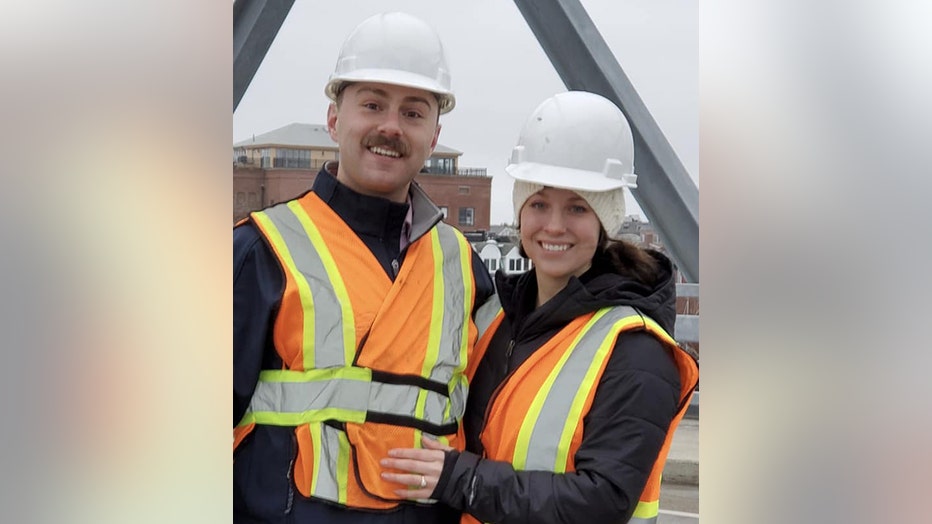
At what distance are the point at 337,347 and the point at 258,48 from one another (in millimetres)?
2678

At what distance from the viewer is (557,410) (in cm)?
178

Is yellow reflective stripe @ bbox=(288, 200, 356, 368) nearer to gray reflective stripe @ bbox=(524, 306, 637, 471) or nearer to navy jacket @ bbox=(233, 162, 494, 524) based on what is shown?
navy jacket @ bbox=(233, 162, 494, 524)

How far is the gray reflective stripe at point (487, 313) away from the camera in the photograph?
81.8 inches

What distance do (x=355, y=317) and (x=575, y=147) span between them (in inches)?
25.0

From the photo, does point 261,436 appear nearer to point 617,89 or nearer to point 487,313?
point 487,313

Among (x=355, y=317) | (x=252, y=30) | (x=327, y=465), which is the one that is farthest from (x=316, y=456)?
(x=252, y=30)

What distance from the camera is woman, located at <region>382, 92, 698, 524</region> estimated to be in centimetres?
174

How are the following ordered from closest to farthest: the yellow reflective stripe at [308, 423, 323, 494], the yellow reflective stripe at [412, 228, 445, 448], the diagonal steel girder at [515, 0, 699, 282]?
the yellow reflective stripe at [308, 423, 323, 494]
the yellow reflective stripe at [412, 228, 445, 448]
the diagonal steel girder at [515, 0, 699, 282]

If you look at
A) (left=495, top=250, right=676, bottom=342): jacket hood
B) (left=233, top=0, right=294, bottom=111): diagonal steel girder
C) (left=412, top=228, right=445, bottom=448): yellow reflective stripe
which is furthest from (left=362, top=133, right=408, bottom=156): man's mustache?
(left=233, top=0, right=294, bottom=111): diagonal steel girder

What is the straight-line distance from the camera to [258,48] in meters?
4.04

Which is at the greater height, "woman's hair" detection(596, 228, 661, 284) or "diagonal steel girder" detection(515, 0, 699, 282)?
"diagonal steel girder" detection(515, 0, 699, 282)

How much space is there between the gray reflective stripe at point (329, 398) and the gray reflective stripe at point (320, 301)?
0.05 m

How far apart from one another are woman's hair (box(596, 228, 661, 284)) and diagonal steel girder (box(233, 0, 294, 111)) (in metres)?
2.44
